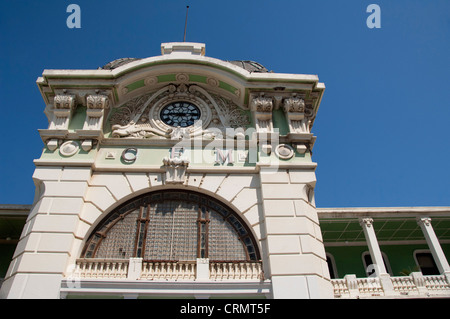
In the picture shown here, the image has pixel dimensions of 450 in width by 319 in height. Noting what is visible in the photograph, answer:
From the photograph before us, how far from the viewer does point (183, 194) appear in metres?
12.8

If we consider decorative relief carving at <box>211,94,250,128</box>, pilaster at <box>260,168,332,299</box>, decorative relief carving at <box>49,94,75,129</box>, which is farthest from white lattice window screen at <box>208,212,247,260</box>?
decorative relief carving at <box>49,94,75,129</box>

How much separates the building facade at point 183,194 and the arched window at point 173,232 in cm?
4

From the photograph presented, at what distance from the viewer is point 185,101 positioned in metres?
15.3

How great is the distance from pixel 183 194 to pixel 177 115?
12.4 ft

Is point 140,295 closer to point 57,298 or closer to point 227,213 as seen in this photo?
point 57,298

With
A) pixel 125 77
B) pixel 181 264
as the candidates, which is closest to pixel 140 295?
pixel 181 264

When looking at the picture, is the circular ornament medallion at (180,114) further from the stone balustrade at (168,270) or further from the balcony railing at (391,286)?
the balcony railing at (391,286)

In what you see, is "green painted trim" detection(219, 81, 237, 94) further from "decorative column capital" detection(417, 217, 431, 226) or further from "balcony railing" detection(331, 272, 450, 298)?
"decorative column capital" detection(417, 217, 431, 226)

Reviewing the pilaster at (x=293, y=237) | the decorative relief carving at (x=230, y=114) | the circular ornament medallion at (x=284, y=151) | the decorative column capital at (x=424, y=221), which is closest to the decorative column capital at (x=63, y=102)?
A: the decorative relief carving at (x=230, y=114)

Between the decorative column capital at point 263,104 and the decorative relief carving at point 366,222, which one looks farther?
the decorative relief carving at point 366,222

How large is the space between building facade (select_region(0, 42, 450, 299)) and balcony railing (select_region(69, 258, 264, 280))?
0.03 meters

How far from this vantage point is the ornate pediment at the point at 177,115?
14039mm
